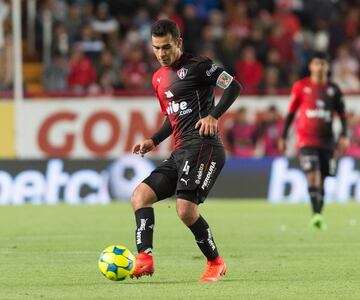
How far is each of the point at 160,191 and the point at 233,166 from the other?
12.5 meters

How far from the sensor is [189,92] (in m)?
9.45

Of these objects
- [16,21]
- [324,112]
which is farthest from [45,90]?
[324,112]

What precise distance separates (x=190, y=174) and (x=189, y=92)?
0.68 metres

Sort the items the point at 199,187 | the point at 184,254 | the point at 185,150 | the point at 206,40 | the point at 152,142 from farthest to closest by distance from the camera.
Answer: the point at 206,40
the point at 184,254
the point at 152,142
the point at 185,150
the point at 199,187

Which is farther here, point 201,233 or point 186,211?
point 201,233

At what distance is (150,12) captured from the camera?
984 inches

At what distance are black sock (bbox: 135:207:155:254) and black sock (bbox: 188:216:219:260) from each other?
0.34 m

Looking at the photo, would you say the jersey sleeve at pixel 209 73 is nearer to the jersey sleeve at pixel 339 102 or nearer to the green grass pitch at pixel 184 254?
the green grass pitch at pixel 184 254

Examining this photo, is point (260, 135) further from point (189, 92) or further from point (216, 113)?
point (216, 113)

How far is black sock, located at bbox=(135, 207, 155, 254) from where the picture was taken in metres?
9.34

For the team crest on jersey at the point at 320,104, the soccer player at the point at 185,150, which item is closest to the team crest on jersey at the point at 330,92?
A: the team crest on jersey at the point at 320,104

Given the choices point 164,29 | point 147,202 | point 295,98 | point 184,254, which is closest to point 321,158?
point 295,98

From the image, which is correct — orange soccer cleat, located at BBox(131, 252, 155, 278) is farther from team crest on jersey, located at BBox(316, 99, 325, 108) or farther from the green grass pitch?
team crest on jersey, located at BBox(316, 99, 325, 108)

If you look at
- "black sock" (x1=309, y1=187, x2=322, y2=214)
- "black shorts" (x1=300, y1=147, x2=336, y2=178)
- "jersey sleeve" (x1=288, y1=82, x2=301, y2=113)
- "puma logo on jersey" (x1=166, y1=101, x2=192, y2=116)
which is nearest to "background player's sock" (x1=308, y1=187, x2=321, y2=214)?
"black sock" (x1=309, y1=187, x2=322, y2=214)
